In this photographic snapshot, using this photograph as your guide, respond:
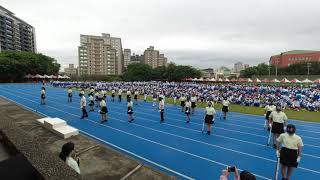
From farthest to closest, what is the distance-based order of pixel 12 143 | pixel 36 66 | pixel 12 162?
pixel 36 66
pixel 12 143
pixel 12 162

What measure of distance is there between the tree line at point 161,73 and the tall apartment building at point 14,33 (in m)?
45.9

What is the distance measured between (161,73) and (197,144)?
238 feet

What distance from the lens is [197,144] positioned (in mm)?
10500

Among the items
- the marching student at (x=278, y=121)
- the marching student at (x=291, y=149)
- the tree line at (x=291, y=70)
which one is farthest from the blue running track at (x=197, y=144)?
the tree line at (x=291, y=70)

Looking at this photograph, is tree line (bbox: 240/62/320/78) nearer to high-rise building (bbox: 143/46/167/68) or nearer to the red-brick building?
the red-brick building

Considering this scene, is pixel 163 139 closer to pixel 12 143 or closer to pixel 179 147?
pixel 179 147

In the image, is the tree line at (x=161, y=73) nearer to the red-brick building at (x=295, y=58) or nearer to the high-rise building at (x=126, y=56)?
the red-brick building at (x=295, y=58)

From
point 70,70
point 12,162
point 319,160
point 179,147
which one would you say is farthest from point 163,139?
point 70,70

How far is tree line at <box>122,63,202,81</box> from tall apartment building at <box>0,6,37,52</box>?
4589cm

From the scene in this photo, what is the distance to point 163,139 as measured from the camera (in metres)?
11.3

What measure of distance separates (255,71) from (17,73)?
81.3 meters

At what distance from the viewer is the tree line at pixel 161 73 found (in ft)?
256

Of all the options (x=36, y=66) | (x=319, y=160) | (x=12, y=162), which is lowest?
(x=319, y=160)

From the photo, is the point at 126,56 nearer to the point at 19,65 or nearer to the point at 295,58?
the point at 295,58
